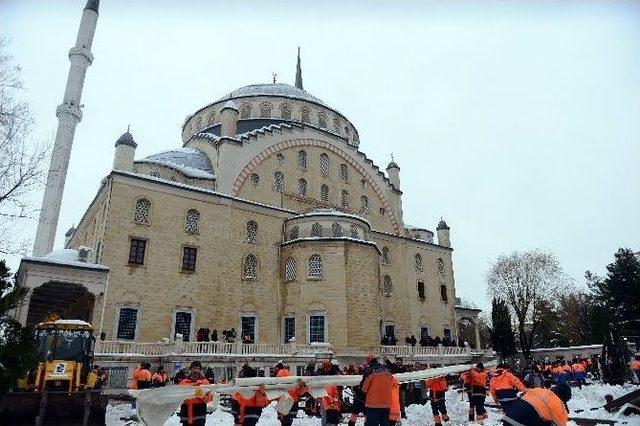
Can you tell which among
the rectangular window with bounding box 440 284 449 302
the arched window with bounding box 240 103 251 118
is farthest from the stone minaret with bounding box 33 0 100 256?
the rectangular window with bounding box 440 284 449 302

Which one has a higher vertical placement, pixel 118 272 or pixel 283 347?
pixel 118 272

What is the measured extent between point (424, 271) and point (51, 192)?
25.7 metres

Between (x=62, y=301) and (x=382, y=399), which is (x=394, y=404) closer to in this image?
(x=382, y=399)

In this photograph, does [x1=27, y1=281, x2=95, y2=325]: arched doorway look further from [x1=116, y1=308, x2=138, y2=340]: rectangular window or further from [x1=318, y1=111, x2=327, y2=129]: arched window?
[x1=318, y1=111, x2=327, y2=129]: arched window

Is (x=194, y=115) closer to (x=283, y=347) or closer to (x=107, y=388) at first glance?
(x=283, y=347)

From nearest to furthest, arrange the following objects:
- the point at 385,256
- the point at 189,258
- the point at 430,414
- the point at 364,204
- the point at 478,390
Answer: the point at 478,390, the point at 430,414, the point at 189,258, the point at 385,256, the point at 364,204

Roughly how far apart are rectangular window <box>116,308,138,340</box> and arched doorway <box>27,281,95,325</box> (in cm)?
135

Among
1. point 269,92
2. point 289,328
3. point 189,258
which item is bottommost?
point 289,328

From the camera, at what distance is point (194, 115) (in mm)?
36875

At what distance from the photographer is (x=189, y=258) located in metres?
24.5

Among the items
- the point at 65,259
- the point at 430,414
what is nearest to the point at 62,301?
the point at 65,259

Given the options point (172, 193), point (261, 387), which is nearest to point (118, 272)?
point (172, 193)

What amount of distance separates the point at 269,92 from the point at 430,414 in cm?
2860

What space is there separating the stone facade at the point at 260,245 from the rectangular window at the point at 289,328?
84mm
